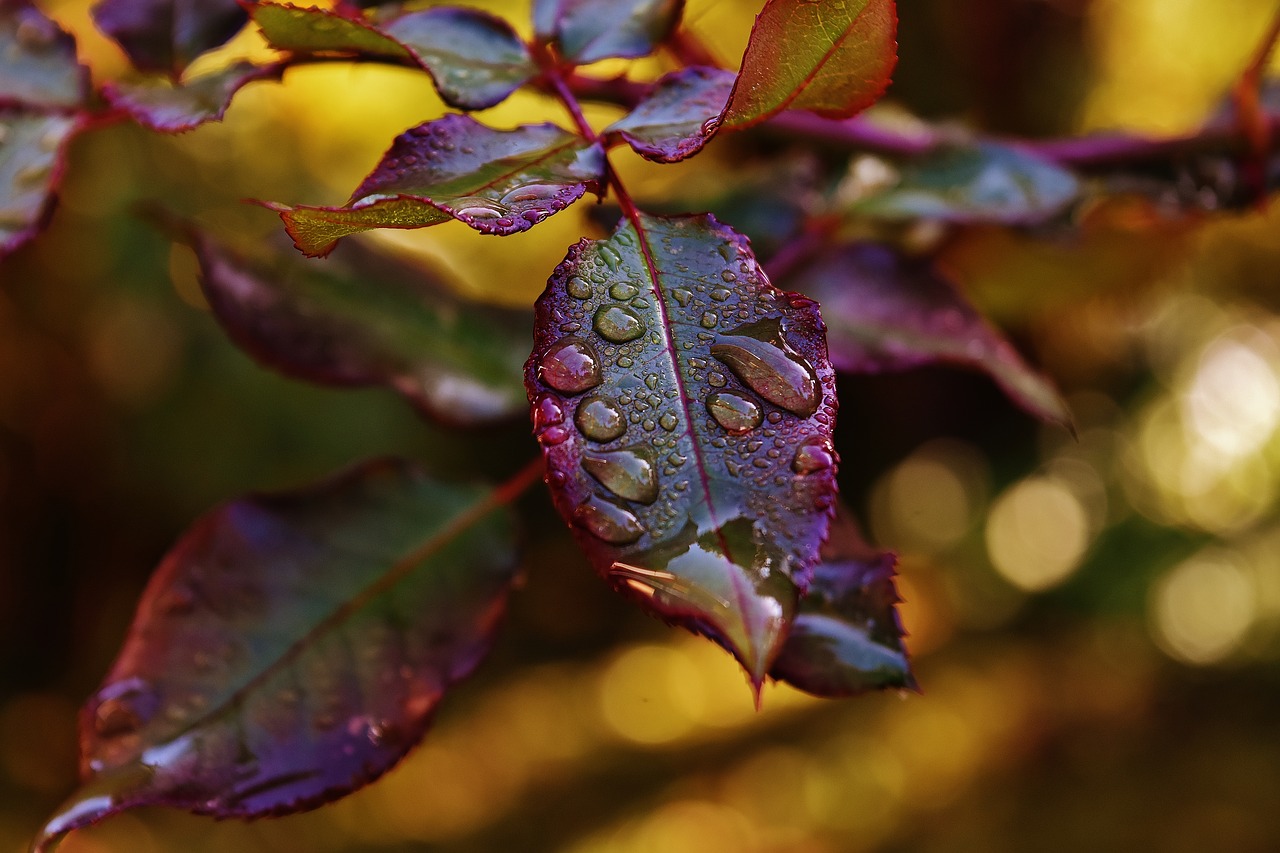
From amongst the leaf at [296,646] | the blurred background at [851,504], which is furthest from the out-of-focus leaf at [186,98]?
the blurred background at [851,504]

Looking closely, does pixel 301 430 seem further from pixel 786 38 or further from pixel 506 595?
pixel 786 38

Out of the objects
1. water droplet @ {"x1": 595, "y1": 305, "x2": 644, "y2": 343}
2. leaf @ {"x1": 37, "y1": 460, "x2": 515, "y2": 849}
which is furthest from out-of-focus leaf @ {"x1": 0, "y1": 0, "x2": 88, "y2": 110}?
water droplet @ {"x1": 595, "y1": 305, "x2": 644, "y2": 343}

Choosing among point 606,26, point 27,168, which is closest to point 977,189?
point 606,26

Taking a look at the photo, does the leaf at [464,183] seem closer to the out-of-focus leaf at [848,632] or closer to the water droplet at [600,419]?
the water droplet at [600,419]

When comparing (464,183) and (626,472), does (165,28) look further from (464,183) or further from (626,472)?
(626,472)

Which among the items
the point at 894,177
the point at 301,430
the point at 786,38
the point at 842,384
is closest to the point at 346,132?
the point at 301,430

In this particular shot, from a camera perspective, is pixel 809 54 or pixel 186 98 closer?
pixel 809 54

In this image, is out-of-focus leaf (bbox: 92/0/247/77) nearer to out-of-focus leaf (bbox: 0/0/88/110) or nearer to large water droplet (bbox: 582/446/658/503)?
out-of-focus leaf (bbox: 0/0/88/110)
